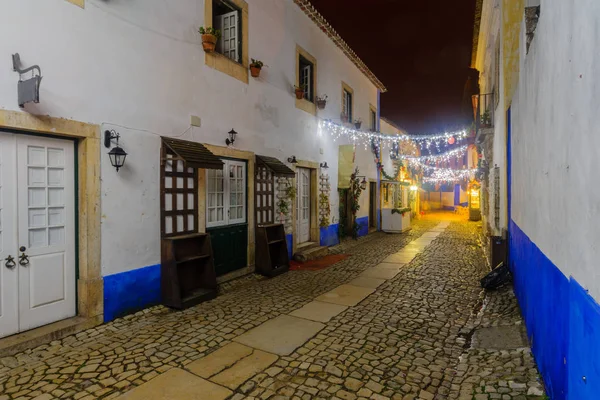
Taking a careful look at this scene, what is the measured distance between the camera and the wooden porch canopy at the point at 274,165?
7.82 m

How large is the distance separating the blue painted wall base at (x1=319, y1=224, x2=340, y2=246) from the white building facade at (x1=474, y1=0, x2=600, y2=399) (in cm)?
705

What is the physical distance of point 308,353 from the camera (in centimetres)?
404

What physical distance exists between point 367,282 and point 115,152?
5.24m

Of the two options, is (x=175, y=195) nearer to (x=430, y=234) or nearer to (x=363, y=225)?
(x=363, y=225)

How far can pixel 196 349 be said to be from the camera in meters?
4.13

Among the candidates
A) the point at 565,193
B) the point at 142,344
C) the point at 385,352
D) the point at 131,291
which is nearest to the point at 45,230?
the point at 131,291

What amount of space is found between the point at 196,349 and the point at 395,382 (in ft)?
7.57

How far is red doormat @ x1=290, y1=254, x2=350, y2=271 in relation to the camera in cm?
858

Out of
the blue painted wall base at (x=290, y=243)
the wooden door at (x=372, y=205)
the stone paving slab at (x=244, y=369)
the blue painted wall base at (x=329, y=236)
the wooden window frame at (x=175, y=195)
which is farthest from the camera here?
the wooden door at (x=372, y=205)

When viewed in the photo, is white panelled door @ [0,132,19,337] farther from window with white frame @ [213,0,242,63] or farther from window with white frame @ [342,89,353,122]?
window with white frame @ [342,89,353,122]

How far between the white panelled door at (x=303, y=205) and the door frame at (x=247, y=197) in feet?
7.56

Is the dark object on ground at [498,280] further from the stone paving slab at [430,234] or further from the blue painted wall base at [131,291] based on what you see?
the stone paving slab at [430,234]

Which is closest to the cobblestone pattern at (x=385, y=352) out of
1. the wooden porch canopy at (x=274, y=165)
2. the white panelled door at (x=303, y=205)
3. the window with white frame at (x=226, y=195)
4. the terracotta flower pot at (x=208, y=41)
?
the window with white frame at (x=226, y=195)

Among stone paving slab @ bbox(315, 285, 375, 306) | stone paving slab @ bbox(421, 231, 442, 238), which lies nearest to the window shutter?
stone paving slab @ bbox(315, 285, 375, 306)
